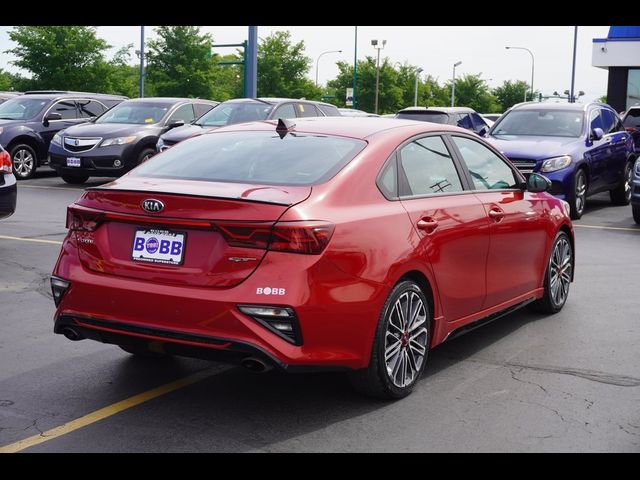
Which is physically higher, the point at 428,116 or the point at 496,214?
the point at 428,116

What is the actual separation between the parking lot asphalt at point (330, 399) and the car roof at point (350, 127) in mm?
1467

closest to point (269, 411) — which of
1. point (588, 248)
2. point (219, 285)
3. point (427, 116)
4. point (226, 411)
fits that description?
point (226, 411)

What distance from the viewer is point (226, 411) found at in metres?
4.85

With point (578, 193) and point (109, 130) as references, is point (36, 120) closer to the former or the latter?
point (109, 130)

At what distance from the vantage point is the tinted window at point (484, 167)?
6.25 metres

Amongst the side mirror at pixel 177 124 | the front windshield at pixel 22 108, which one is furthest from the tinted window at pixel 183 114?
the front windshield at pixel 22 108

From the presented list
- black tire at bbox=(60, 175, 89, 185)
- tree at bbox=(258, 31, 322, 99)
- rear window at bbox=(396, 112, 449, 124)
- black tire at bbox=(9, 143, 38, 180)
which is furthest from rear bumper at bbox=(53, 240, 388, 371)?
tree at bbox=(258, 31, 322, 99)

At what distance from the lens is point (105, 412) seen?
4.80m

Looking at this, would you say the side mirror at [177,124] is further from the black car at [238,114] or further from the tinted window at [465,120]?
the tinted window at [465,120]

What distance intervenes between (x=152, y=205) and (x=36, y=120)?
16.5 meters

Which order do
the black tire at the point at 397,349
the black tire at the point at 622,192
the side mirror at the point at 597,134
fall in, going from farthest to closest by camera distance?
the black tire at the point at 622,192 < the side mirror at the point at 597,134 < the black tire at the point at 397,349

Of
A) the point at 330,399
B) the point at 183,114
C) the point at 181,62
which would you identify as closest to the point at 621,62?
the point at 181,62
